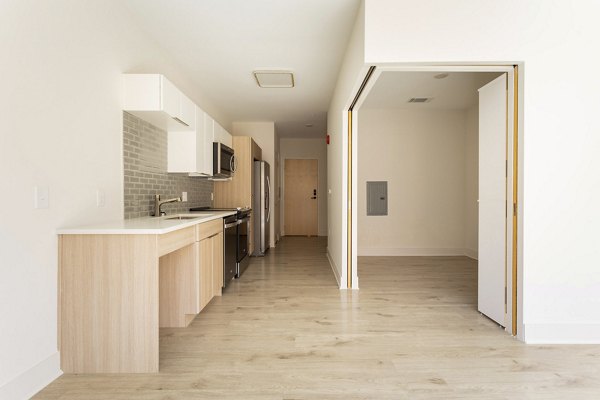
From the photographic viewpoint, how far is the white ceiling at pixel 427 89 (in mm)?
4375

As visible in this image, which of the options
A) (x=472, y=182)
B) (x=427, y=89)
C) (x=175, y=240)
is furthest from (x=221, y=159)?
(x=472, y=182)

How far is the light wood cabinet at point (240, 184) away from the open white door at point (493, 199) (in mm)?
3769

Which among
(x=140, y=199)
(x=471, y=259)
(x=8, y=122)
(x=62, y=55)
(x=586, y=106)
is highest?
(x=62, y=55)

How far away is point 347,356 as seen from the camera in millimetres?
2232

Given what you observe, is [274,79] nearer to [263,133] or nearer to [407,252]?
[263,133]

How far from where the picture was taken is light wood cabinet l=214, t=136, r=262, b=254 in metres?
5.84

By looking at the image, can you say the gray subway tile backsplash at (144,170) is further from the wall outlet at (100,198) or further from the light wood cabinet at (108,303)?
the light wood cabinet at (108,303)

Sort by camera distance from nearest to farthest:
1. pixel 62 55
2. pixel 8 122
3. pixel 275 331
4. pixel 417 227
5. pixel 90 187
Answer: pixel 8 122, pixel 62 55, pixel 90 187, pixel 275 331, pixel 417 227

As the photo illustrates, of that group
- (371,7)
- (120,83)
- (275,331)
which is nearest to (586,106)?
(371,7)

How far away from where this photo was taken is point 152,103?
2809 millimetres

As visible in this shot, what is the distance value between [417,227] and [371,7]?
4481 millimetres

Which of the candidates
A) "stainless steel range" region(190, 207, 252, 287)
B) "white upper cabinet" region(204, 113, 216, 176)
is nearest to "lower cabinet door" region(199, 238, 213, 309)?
"stainless steel range" region(190, 207, 252, 287)

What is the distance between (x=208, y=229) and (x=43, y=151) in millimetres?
1469

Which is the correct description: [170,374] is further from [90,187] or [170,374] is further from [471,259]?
[471,259]
